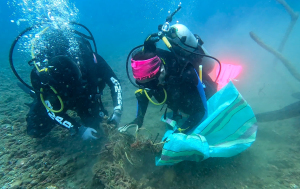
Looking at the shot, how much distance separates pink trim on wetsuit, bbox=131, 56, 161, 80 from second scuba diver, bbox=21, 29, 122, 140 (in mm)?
1512

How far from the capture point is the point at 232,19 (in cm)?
4225

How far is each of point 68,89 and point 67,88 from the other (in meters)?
0.03

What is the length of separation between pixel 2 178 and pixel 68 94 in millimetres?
1784

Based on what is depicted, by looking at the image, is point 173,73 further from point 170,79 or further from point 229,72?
point 229,72

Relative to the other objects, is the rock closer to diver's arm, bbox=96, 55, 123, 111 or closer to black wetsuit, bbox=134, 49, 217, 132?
diver's arm, bbox=96, 55, 123, 111

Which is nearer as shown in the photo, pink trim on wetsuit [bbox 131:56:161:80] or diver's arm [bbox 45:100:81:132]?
pink trim on wetsuit [bbox 131:56:161:80]

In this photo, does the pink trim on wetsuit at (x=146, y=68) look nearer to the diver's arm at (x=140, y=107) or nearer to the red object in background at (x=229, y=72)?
the diver's arm at (x=140, y=107)

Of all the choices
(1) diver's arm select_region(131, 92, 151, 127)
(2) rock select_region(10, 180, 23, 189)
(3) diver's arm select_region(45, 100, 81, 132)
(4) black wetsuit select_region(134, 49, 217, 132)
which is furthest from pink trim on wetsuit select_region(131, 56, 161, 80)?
(2) rock select_region(10, 180, 23, 189)

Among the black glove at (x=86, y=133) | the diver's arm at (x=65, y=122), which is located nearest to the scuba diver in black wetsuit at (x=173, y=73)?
the black glove at (x=86, y=133)

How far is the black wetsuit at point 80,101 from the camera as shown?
3355 mm

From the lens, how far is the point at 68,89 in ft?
10.7

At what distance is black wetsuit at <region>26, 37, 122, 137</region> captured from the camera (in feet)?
11.0

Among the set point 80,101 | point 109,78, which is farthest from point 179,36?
point 80,101

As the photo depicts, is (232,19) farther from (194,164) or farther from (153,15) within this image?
(153,15)
